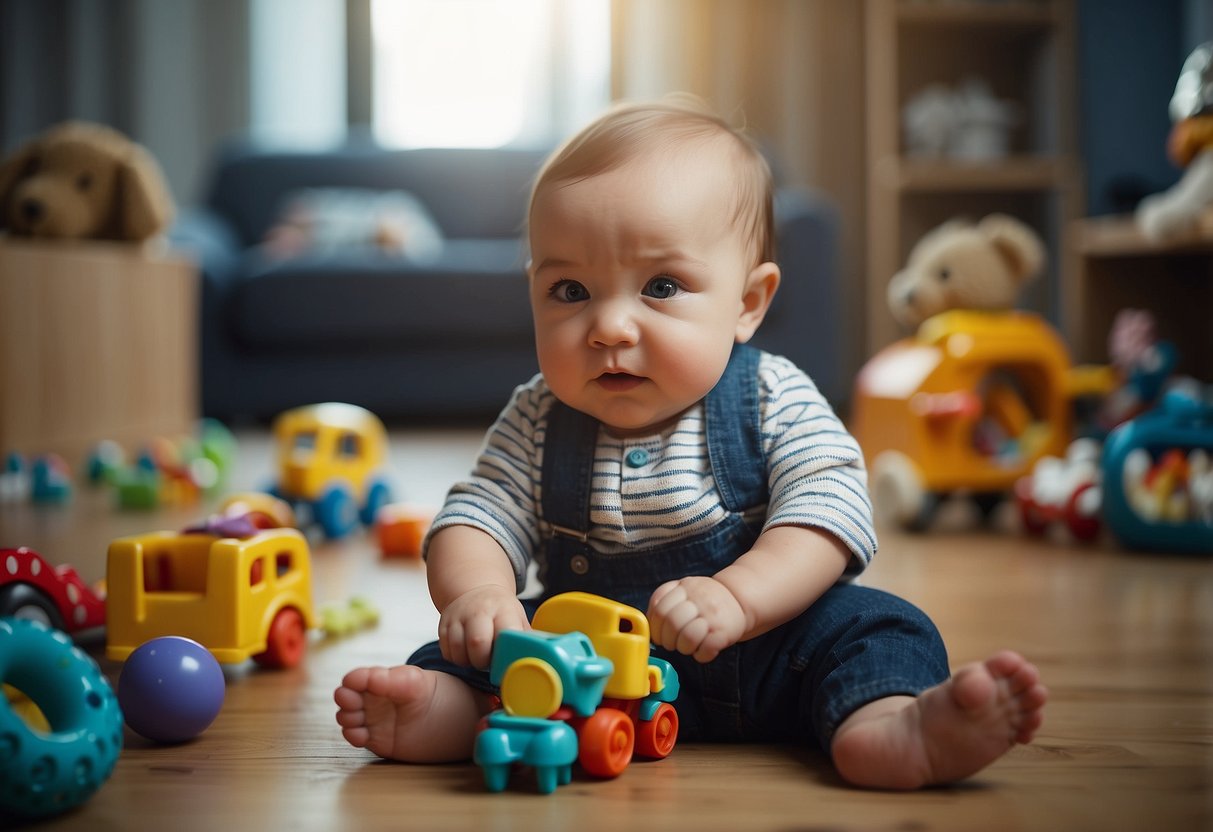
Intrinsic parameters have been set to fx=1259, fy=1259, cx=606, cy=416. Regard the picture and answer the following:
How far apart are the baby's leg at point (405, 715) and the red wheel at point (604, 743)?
0.29 ft

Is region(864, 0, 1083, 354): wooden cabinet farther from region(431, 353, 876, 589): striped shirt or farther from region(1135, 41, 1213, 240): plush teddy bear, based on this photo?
region(431, 353, 876, 589): striped shirt

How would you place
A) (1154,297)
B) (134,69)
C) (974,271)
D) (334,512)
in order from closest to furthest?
1. (334,512)
2. (974,271)
3. (1154,297)
4. (134,69)

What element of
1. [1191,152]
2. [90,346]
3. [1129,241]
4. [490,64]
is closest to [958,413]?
[1191,152]

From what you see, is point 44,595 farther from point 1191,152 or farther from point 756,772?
point 1191,152

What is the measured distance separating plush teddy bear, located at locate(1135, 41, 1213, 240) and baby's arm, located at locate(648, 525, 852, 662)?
1330mm

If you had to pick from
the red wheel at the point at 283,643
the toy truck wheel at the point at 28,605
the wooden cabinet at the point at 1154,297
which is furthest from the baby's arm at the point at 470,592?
the wooden cabinet at the point at 1154,297

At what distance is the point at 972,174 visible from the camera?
3.66 metres

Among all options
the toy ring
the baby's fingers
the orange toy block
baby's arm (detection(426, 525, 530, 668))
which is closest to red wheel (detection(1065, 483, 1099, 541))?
the orange toy block

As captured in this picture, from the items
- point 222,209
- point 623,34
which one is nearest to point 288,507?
point 222,209

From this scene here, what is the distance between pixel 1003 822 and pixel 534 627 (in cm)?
28

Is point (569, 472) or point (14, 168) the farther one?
Answer: point (14, 168)

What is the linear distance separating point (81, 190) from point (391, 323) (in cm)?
95

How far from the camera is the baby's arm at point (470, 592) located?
2.42 ft

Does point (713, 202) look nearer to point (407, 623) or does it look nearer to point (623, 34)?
point (407, 623)
